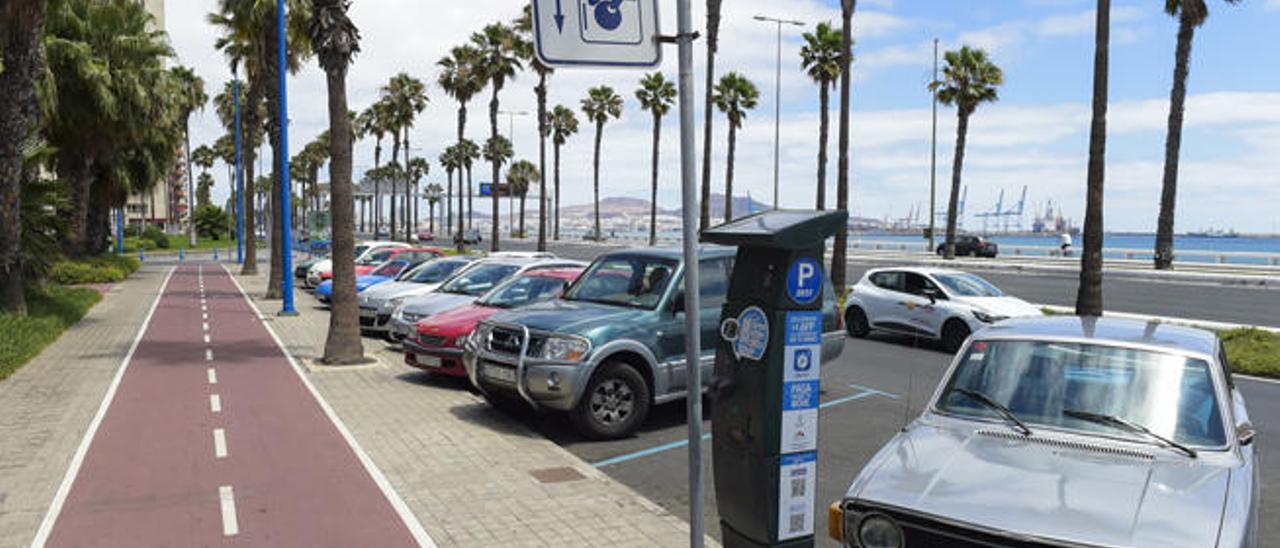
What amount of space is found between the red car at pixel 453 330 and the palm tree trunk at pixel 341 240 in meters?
2.14

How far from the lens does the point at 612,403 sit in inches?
352

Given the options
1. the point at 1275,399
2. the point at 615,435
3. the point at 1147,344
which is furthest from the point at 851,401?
the point at 1147,344

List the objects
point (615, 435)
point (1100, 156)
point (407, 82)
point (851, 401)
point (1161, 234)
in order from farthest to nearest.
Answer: point (407, 82), point (1161, 234), point (1100, 156), point (851, 401), point (615, 435)

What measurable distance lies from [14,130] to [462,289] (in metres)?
9.20

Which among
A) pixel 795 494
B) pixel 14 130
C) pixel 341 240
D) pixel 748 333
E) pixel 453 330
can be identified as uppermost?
pixel 14 130

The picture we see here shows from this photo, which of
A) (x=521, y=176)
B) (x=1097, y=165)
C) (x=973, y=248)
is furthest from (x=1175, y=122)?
(x=521, y=176)

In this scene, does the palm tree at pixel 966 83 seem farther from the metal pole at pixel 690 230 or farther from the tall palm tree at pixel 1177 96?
the metal pole at pixel 690 230

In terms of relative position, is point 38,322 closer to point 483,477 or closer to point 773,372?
point 483,477

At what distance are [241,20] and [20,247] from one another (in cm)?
971

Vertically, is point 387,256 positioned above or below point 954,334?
above

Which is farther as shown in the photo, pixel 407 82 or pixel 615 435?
pixel 407 82

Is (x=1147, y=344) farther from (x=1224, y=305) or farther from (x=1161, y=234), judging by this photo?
(x=1161, y=234)

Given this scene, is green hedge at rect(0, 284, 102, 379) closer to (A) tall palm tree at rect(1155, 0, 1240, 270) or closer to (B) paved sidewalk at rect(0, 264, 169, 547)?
(B) paved sidewalk at rect(0, 264, 169, 547)

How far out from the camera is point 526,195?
11669cm
